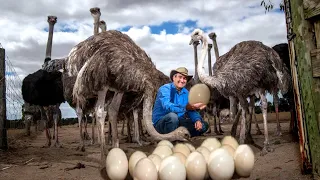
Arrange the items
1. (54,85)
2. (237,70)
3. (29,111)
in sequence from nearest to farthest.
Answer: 1. (237,70)
2. (54,85)
3. (29,111)

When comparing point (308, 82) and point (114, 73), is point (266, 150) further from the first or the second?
point (114, 73)

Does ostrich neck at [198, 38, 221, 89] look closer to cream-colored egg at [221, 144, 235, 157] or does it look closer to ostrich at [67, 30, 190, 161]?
ostrich at [67, 30, 190, 161]

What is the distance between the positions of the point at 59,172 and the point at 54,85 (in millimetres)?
4047

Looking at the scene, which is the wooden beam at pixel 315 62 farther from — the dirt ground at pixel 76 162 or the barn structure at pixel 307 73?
the dirt ground at pixel 76 162

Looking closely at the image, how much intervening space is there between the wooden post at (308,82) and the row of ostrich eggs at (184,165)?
1.82ft

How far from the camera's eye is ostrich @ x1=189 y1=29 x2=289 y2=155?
5477mm

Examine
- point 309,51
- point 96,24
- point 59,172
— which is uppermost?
point 96,24

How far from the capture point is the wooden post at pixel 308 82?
11.1ft

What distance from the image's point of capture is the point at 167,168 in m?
3.22

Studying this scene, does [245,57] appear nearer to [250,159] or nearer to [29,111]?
[250,159]

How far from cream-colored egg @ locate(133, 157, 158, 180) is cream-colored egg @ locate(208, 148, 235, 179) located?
503mm

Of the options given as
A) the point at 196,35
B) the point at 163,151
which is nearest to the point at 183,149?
the point at 163,151

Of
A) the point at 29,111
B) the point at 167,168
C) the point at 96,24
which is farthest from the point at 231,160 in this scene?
the point at 29,111

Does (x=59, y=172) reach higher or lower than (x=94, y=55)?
lower
